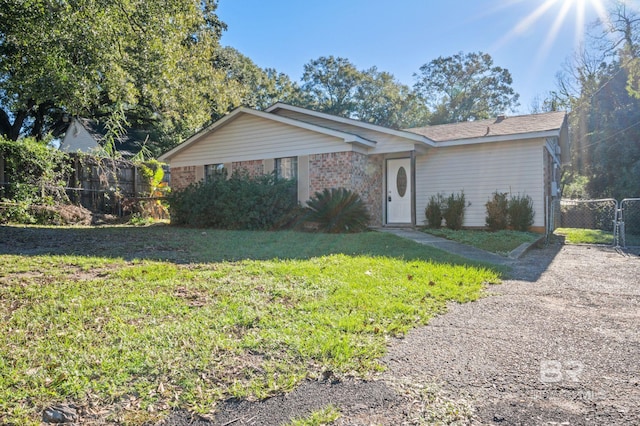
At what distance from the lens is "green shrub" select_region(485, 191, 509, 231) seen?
12219mm

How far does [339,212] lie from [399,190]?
10.4 feet

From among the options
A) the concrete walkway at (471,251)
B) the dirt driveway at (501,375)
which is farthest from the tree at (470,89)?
the dirt driveway at (501,375)

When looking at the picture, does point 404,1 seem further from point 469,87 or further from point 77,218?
point 469,87

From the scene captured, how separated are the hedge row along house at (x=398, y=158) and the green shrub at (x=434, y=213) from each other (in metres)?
0.44

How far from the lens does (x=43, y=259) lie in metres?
6.06

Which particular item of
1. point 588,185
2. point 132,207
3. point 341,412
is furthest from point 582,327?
point 588,185

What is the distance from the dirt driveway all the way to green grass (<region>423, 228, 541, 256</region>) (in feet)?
14.1

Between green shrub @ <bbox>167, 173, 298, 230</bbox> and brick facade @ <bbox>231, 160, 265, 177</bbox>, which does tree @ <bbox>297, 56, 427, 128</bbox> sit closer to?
brick facade @ <bbox>231, 160, 265, 177</bbox>

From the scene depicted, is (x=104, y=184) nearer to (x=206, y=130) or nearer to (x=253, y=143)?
(x=206, y=130)

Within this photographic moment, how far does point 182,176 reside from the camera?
1588 centimetres

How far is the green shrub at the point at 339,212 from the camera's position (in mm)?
11352

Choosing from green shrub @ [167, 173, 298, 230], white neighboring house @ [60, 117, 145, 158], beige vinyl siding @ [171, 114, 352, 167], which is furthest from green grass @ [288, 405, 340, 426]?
white neighboring house @ [60, 117, 145, 158]

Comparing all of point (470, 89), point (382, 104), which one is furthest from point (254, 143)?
point (470, 89)

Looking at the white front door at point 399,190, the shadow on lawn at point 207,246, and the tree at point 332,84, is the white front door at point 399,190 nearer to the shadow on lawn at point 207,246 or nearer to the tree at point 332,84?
the shadow on lawn at point 207,246
